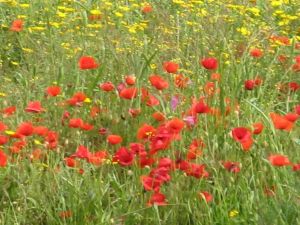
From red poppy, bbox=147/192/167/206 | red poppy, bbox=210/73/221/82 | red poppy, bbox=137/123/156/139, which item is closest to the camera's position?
red poppy, bbox=147/192/167/206

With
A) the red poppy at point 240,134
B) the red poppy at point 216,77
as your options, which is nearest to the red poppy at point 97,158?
the red poppy at point 240,134

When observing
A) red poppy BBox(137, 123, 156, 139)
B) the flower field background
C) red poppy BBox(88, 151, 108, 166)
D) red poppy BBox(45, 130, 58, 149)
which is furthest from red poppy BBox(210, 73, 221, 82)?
red poppy BBox(45, 130, 58, 149)

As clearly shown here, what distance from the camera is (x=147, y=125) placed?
3.03 metres

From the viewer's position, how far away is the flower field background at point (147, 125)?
9.21 feet

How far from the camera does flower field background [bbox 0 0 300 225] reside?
2.81 meters

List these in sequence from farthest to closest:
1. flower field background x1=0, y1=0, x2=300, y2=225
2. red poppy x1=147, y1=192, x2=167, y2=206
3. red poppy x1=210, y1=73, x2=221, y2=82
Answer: red poppy x1=210, y1=73, x2=221, y2=82, flower field background x1=0, y1=0, x2=300, y2=225, red poppy x1=147, y1=192, x2=167, y2=206

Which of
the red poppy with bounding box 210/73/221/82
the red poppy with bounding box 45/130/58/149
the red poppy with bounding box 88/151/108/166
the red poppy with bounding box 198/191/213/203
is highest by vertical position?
the red poppy with bounding box 210/73/221/82

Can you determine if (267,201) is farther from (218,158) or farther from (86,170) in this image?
(86,170)

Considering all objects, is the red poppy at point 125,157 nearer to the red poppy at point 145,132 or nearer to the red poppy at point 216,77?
the red poppy at point 145,132

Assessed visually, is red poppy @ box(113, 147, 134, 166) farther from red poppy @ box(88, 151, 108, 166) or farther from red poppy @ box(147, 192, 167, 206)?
red poppy @ box(147, 192, 167, 206)

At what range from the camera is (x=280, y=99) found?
399 centimetres

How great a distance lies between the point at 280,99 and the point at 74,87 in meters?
0.98

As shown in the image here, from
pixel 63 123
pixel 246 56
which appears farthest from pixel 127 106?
pixel 246 56

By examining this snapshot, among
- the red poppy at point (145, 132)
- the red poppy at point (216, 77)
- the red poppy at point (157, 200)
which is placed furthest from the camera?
the red poppy at point (216, 77)
